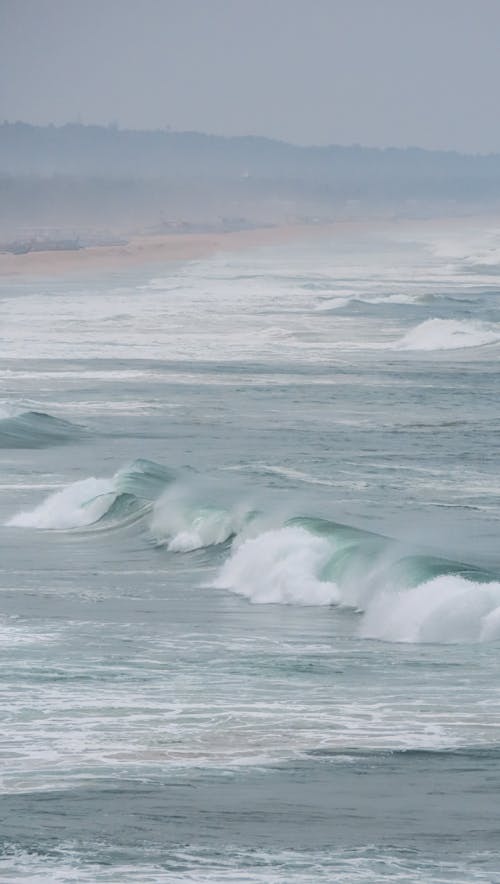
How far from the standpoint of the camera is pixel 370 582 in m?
20.5

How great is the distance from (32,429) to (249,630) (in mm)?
18283

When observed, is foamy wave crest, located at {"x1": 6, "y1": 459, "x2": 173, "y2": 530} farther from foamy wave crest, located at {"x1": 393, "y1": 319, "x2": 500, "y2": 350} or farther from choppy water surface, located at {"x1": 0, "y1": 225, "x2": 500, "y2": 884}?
foamy wave crest, located at {"x1": 393, "y1": 319, "x2": 500, "y2": 350}

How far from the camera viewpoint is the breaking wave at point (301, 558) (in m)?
18.2

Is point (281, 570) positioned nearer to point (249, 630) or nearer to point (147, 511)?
point (249, 630)

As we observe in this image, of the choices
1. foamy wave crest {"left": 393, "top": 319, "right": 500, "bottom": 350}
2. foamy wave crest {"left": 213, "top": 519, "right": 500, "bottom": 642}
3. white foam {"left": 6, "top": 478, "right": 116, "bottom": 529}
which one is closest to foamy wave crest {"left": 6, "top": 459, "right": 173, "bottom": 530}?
white foam {"left": 6, "top": 478, "right": 116, "bottom": 529}

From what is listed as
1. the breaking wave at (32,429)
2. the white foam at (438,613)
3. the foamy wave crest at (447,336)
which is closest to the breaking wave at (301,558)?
the white foam at (438,613)

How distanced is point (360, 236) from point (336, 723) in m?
185

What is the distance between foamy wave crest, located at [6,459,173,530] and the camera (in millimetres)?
25344

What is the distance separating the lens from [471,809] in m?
12.3

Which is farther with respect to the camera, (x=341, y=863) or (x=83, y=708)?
(x=83, y=708)

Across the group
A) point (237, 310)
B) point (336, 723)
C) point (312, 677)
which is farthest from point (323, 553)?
point (237, 310)

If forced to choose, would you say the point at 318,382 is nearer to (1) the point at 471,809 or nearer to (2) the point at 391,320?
(2) the point at 391,320

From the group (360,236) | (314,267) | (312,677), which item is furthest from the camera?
(360,236)

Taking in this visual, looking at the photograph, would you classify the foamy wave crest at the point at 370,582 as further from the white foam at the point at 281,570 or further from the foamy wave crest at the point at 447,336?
the foamy wave crest at the point at 447,336
